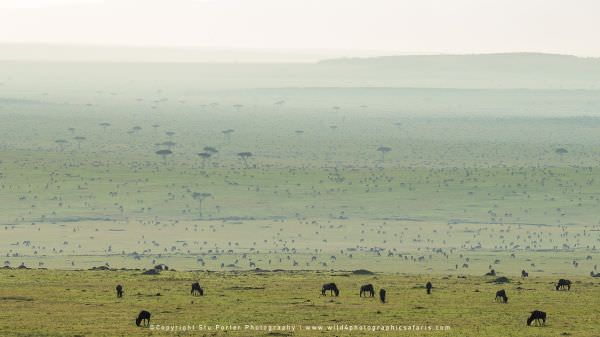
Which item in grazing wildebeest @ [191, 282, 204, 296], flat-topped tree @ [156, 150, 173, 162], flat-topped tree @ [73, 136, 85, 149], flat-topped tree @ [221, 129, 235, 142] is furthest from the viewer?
flat-topped tree @ [221, 129, 235, 142]

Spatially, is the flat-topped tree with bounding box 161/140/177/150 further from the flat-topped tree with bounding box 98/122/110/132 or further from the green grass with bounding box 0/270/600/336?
the green grass with bounding box 0/270/600/336

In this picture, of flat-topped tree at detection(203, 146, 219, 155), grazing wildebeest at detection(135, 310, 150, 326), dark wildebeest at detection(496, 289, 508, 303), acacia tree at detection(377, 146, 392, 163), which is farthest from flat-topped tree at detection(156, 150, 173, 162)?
grazing wildebeest at detection(135, 310, 150, 326)

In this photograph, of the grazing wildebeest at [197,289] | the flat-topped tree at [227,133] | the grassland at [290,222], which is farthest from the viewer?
the flat-topped tree at [227,133]

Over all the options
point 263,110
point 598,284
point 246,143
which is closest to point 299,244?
point 598,284

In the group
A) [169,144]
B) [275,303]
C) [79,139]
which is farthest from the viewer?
[169,144]

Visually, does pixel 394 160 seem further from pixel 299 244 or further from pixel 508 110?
pixel 508 110

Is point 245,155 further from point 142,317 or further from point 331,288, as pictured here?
point 142,317

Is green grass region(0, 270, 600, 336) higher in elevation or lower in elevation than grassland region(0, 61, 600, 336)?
lower

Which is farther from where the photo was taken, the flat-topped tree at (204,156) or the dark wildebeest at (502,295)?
the flat-topped tree at (204,156)

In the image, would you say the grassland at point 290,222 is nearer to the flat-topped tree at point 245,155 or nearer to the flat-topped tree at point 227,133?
the flat-topped tree at point 227,133

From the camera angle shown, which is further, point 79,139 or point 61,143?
point 79,139

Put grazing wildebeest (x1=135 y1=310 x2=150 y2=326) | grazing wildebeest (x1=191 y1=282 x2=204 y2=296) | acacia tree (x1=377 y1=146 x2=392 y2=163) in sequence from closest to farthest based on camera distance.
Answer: grazing wildebeest (x1=135 y1=310 x2=150 y2=326) < grazing wildebeest (x1=191 y1=282 x2=204 y2=296) < acacia tree (x1=377 y1=146 x2=392 y2=163)

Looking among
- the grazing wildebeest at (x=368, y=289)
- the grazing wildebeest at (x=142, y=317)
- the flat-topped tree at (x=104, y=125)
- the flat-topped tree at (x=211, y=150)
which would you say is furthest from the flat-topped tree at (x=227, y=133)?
the grazing wildebeest at (x=142, y=317)

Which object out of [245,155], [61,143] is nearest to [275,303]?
[245,155]
